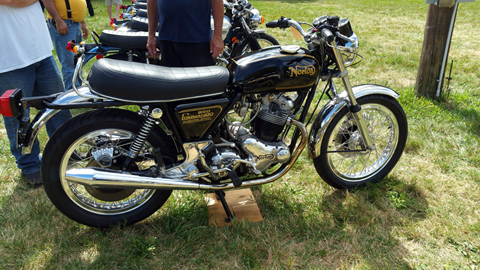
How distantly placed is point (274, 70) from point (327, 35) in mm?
442

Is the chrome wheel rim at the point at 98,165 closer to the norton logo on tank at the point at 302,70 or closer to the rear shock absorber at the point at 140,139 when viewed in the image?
the rear shock absorber at the point at 140,139

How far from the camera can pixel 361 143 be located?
3113mm

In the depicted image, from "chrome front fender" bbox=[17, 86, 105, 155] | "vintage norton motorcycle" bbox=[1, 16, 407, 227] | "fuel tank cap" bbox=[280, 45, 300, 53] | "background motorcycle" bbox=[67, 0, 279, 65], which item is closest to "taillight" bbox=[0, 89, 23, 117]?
"vintage norton motorcycle" bbox=[1, 16, 407, 227]

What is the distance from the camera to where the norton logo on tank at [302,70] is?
100 inches

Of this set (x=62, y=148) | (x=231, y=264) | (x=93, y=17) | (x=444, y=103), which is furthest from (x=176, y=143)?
(x=93, y=17)

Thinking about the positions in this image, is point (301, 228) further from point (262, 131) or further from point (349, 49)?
point (349, 49)

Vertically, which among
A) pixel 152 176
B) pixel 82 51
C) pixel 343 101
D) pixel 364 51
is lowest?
pixel 364 51

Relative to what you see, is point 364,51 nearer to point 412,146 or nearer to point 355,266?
point 412,146

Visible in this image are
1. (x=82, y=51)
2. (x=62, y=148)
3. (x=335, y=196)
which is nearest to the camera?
(x=62, y=148)

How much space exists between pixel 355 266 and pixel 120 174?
1.69m

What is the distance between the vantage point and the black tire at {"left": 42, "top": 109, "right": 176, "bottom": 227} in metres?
2.32

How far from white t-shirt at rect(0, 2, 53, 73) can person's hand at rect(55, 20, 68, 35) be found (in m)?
0.97

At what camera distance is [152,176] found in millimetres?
2484

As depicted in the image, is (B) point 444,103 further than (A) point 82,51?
Yes
